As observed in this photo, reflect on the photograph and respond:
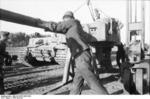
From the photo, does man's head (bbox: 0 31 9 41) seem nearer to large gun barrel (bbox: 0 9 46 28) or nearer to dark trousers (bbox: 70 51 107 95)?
large gun barrel (bbox: 0 9 46 28)

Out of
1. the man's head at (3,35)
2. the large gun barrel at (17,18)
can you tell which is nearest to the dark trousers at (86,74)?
the large gun barrel at (17,18)

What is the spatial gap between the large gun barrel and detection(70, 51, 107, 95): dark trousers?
820 millimetres

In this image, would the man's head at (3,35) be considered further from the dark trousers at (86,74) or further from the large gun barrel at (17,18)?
the dark trousers at (86,74)

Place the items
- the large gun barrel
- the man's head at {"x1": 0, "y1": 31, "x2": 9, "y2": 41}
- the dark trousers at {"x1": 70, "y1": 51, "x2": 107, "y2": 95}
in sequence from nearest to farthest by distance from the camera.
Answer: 1. the large gun barrel
2. the dark trousers at {"x1": 70, "y1": 51, "x2": 107, "y2": 95}
3. the man's head at {"x1": 0, "y1": 31, "x2": 9, "y2": 41}

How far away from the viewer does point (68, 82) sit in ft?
15.5

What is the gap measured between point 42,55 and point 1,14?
559 cm

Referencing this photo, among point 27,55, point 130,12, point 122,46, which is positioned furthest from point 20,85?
point 130,12

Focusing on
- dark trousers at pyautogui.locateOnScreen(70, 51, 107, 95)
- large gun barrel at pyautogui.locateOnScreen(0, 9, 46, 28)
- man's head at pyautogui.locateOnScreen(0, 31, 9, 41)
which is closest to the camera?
large gun barrel at pyautogui.locateOnScreen(0, 9, 46, 28)

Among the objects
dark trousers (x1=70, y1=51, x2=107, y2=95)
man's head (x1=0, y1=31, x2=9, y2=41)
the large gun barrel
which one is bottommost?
dark trousers (x1=70, y1=51, x2=107, y2=95)

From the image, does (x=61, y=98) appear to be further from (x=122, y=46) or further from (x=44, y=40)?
(x=44, y=40)

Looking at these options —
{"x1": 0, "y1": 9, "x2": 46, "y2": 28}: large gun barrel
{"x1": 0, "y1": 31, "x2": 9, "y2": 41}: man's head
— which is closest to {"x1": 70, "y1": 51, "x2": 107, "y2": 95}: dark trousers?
{"x1": 0, "y1": 9, "x2": 46, "y2": 28}: large gun barrel

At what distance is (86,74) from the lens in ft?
9.70

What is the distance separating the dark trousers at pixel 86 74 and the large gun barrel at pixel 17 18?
2.69ft

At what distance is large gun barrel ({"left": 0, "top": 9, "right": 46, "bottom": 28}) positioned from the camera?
2.62 meters
